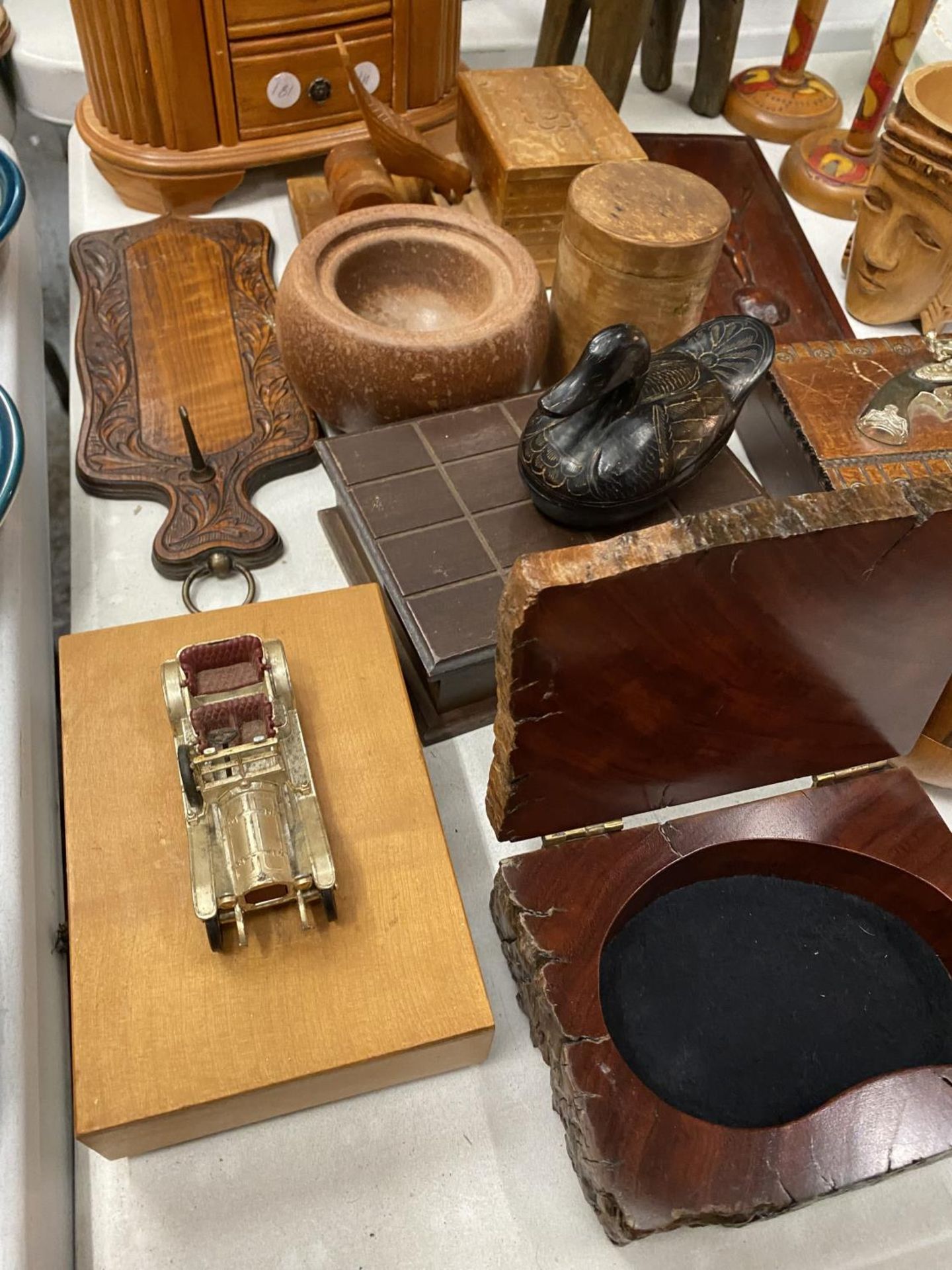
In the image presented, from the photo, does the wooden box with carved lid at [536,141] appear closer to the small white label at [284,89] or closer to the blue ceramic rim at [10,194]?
the small white label at [284,89]

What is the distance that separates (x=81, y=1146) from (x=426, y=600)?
534mm

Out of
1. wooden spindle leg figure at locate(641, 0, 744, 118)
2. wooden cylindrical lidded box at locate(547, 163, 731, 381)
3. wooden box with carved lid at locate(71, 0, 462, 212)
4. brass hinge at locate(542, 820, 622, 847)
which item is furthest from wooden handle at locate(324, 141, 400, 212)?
brass hinge at locate(542, 820, 622, 847)

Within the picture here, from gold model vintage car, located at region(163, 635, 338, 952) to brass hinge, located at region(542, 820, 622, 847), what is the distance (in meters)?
0.17

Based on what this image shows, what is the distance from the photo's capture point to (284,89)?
140 cm

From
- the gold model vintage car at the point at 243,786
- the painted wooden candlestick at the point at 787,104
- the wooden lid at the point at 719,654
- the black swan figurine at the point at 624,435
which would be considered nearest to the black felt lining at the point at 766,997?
the wooden lid at the point at 719,654

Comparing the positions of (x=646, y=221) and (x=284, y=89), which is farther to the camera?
(x=284, y=89)

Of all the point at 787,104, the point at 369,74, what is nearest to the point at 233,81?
the point at 369,74

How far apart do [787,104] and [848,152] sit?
21cm

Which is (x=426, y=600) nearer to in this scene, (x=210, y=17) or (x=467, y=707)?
(x=467, y=707)

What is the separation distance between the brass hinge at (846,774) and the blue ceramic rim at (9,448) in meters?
0.77

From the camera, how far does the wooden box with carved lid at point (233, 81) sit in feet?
4.26

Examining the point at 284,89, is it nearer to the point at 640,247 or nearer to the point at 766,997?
the point at 640,247

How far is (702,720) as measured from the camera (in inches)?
26.8

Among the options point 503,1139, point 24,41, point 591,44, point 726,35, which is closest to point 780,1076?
point 503,1139
